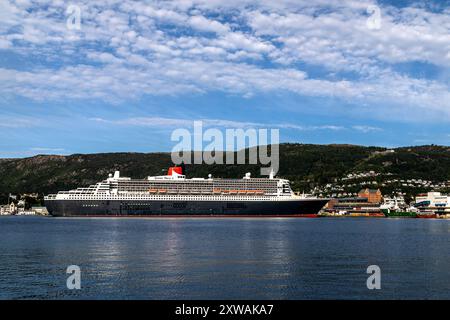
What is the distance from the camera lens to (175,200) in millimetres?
142250

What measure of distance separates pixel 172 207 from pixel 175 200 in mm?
2046

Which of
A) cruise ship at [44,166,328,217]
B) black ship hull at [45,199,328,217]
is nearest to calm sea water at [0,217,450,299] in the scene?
black ship hull at [45,199,328,217]

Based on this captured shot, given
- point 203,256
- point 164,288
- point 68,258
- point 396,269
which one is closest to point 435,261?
point 396,269

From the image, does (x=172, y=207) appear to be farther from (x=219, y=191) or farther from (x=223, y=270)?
(x=223, y=270)

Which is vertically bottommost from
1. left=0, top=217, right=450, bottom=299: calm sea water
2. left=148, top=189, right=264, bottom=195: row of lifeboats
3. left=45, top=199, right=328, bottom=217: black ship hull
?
left=0, top=217, right=450, bottom=299: calm sea water

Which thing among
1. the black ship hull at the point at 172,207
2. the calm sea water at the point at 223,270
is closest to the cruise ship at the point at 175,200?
the black ship hull at the point at 172,207

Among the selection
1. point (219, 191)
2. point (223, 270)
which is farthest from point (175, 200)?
point (223, 270)

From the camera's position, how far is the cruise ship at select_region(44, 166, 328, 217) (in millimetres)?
139875

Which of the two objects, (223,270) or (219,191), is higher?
(219,191)

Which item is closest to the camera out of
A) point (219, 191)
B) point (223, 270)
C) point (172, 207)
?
point (223, 270)

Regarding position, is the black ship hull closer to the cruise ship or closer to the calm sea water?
the cruise ship

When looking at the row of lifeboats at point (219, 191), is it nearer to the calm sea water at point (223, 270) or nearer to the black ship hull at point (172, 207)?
the black ship hull at point (172, 207)
